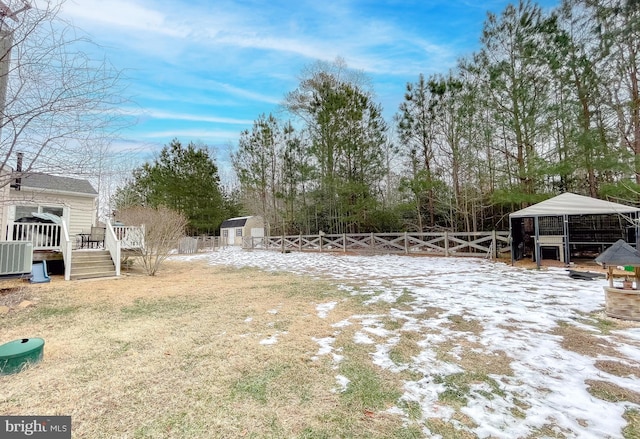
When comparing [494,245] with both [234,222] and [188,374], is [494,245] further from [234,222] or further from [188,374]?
[234,222]

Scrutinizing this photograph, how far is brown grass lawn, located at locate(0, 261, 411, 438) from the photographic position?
179cm

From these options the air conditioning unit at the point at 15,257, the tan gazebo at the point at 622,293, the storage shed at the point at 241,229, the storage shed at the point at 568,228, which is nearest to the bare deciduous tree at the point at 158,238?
the air conditioning unit at the point at 15,257

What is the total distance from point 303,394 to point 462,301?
140 inches

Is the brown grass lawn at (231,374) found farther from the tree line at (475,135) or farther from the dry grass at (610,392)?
the tree line at (475,135)

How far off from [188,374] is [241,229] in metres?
24.5

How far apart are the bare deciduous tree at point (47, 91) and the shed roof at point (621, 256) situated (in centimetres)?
625

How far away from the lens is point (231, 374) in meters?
2.41

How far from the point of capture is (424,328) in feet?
11.4

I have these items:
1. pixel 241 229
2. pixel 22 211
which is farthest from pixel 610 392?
pixel 241 229

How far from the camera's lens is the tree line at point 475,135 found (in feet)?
27.9

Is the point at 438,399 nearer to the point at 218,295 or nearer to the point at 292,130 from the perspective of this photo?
the point at 218,295

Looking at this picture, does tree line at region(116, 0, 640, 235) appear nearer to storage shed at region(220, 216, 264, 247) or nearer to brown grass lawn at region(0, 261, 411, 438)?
brown grass lawn at region(0, 261, 411, 438)

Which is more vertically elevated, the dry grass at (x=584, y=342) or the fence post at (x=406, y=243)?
the fence post at (x=406, y=243)

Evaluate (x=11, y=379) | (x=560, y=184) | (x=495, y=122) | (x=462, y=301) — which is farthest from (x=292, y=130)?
(x=11, y=379)
